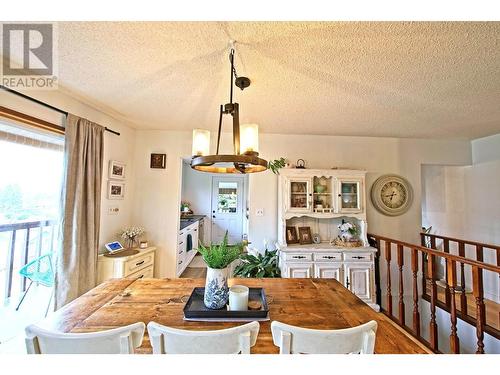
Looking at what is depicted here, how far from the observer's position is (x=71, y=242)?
7.24 feet

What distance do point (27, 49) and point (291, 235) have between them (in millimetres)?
3192

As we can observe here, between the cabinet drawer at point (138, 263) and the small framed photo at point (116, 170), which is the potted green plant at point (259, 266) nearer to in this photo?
the cabinet drawer at point (138, 263)

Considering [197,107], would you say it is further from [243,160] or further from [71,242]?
[71,242]

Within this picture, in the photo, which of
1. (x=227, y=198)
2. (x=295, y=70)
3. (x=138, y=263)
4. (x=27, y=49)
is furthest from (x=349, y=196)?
(x=227, y=198)

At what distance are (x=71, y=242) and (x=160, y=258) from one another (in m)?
1.24

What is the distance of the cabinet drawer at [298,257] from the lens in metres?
2.93

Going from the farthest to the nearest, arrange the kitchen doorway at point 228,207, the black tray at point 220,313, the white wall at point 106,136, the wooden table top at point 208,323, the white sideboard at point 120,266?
1. the kitchen doorway at point 228,207
2. the white sideboard at point 120,266
3. the white wall at point 106,136
4. the black tray at point 220,313
5. the wooden table top at point 208,323

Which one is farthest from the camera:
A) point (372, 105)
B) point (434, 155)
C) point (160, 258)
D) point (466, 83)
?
point (434, 155)

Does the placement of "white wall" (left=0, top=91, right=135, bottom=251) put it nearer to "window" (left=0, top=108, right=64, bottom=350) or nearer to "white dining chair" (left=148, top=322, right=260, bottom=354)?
"window" (left=0, top=108, right=64, bottom=350)

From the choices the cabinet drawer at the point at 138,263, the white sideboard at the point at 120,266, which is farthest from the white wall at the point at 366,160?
the white sideboard at the point at 120,266

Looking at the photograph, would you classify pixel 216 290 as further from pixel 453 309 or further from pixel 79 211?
pixel 453 309

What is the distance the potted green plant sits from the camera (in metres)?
2.84

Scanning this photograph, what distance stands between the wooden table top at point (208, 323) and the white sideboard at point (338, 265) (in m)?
1.27

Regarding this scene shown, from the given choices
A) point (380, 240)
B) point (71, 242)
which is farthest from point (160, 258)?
point (380, 240)
